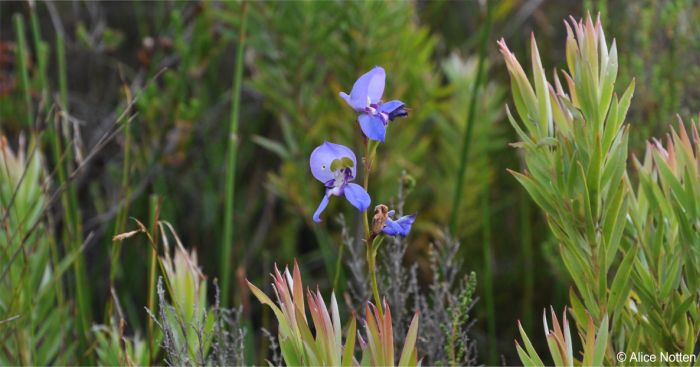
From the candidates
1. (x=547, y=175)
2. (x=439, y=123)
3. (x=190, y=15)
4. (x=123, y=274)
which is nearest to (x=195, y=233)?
(x=123, y=274)

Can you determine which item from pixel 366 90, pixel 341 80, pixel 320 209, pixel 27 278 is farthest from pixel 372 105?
pixel 341 80

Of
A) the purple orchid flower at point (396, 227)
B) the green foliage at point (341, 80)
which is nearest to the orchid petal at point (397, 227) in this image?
the purple orchid flower at point (396, 227)

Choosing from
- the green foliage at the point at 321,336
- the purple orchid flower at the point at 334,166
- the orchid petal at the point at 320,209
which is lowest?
the green foliage at the point at 321,336

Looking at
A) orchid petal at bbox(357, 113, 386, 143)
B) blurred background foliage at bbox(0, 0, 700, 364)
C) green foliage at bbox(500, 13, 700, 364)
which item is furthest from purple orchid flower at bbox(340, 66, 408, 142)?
blurred background foliage at bbox(0, 0, 700, 364)

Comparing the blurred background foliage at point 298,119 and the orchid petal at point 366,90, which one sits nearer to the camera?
the orchid petal at point 366,90

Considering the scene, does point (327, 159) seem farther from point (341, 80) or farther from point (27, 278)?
point (341, 80)

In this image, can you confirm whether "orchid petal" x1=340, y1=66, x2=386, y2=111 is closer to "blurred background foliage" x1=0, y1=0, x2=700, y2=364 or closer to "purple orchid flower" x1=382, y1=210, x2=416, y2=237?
"purple orchid flower" x1=382, y1=210, x2=416, y2=237

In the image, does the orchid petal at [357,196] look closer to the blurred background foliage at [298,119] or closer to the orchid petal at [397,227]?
the orchid petal at [397,227]
